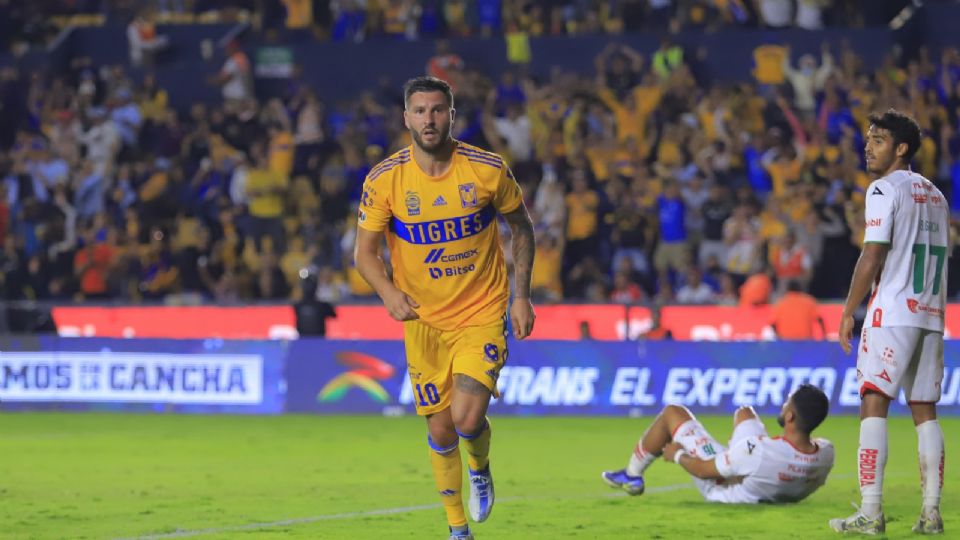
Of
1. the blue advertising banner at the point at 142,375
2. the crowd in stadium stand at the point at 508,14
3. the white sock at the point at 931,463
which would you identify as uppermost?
the crowd in stadium stand at the point at 508,14

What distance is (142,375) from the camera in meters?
20.6

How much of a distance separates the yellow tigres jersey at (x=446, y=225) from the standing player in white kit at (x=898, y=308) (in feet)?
6.53

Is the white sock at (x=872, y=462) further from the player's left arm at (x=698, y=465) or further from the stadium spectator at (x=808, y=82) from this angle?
the stadium spectator at (x=808, y=82)

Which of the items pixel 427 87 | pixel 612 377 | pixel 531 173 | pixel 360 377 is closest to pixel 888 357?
pixel 427 87

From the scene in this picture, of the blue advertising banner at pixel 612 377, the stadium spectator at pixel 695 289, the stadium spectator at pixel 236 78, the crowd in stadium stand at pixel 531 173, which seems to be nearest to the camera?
the blue advertising banner at pixel 612 377

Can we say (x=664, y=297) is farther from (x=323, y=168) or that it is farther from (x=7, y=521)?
(x=7, y=521)

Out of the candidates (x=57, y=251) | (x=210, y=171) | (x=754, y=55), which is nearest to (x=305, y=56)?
(x=210, y=171)

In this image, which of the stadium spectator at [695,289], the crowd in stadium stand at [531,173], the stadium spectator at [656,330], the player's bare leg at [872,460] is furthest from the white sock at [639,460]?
the stadium spectator at [695,289]

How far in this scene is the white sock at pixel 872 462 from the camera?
30.1 ft

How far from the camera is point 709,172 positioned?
77.5 feet

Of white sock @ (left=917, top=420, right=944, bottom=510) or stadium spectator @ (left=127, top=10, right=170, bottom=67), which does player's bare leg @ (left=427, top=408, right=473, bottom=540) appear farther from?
stadium spectator @ (left=127, top=10, right=170, bottom=67)

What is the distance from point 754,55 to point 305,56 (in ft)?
25.3

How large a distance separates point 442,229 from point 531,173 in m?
15.8

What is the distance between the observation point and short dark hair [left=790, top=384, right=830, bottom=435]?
33.7 ft
